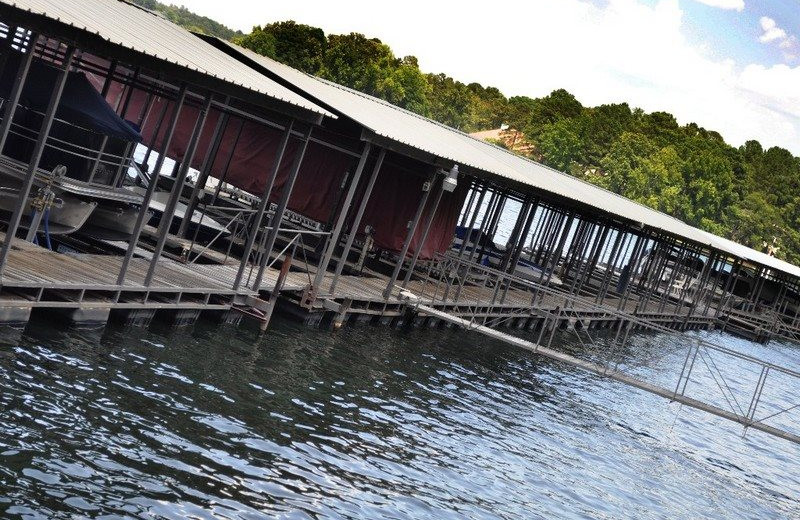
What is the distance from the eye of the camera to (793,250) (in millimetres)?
120562

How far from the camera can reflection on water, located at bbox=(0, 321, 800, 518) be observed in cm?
1190

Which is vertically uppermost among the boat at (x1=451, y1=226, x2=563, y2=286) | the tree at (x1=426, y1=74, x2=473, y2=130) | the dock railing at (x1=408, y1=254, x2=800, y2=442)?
the tree at (x1=426, y1=74, x2=473, y2=130)

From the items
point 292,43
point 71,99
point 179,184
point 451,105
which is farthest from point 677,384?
point 451,105

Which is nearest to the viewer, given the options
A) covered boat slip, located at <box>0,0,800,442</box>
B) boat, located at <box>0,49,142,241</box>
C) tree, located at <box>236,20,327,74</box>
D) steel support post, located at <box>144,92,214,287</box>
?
covered boat slip, located at <box>0,0,800,442</box>

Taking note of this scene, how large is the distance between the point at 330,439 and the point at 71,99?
9.35 metres

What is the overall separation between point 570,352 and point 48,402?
22.5 metres

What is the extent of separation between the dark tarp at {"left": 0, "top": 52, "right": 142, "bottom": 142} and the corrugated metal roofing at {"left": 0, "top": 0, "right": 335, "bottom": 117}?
1.84m

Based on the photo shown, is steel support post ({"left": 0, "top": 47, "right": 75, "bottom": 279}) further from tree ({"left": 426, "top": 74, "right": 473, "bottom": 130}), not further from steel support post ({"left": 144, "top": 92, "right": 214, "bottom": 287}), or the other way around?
tree ({"left": 426, "top": 74, "right": 473, "bottom": 130})

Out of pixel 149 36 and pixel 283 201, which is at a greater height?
pixel 149 36

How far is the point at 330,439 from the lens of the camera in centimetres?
1559

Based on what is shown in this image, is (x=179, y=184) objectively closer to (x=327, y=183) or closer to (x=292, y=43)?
(x=327, y=183)

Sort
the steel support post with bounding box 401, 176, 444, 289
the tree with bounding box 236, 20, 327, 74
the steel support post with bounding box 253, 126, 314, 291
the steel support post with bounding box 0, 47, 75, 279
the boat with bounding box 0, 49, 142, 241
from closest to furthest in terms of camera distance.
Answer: the steel support post with bounding box 0, 47, 75, 279 → the boat with bounding box 0, 49, 142, 241 → the steel support post with bounding box 253, 126, 314, 291 → the steel support post with bounding box 401, 176, 444, 289 → the tree with bounding box 236, 20, 327, 74

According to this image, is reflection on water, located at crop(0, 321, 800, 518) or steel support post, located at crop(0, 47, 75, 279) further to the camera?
steel support post, located at crop(0, 47, 75, 279)

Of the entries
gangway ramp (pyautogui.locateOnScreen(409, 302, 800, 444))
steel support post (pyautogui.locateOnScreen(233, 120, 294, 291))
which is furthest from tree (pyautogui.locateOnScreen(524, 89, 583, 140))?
steel support post (pyautogui.locateOnScreen(233, 120, 294, 291))
